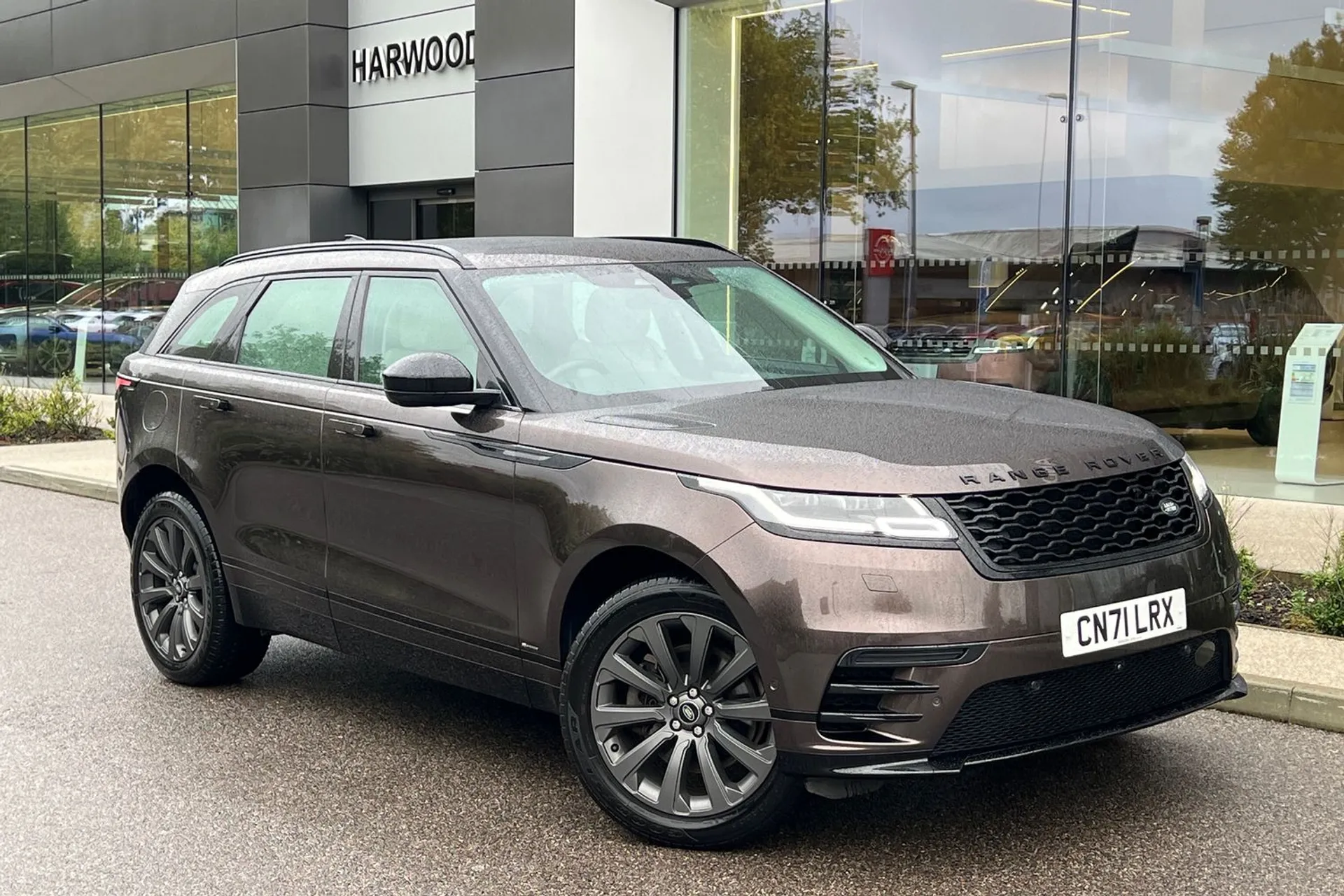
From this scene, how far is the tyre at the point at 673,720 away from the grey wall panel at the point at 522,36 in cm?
1166

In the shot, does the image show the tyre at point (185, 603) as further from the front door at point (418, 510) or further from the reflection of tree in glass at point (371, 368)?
the reflection of tree in glass at point (371, 368)

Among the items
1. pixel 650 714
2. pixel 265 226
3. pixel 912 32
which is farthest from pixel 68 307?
pixel 650 714

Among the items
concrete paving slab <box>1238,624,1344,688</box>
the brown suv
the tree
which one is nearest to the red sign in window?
the tree

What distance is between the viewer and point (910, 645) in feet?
12.5

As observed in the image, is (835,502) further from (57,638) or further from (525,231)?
(525,231)

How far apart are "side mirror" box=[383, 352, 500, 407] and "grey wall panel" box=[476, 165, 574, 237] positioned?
1033cm

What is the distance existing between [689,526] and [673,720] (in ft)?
1.95

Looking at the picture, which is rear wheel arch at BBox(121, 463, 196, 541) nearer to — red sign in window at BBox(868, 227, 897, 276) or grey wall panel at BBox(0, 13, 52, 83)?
red sign in window at BBox(868, 227, 897, 276)

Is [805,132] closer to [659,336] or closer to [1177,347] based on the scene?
[1177,347]

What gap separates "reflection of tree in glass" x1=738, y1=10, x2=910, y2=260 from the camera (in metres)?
14.0

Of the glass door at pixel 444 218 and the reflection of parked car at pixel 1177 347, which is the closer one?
the reflection of parked car at pixel 1177 347

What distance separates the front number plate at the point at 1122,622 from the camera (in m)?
3.91

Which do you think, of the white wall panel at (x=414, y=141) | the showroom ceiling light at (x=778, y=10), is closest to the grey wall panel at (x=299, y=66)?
the white wall panel at (x=414, y=141)

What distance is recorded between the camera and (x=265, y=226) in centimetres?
1944
